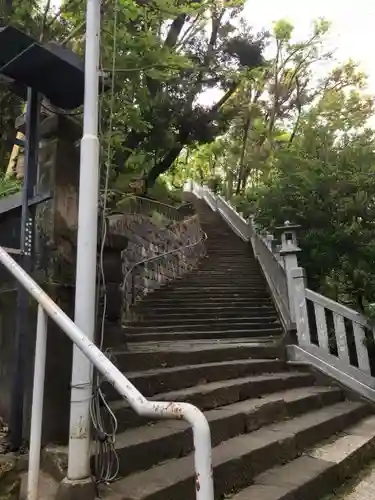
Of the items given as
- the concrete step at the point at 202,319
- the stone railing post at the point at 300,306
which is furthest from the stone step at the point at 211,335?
the stone railing post at the point at 300,306

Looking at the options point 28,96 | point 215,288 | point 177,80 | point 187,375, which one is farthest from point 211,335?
point 177,80

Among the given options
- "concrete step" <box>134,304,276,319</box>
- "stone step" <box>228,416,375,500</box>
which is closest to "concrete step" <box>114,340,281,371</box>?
"stone step" <box>228,416,375,500</box>

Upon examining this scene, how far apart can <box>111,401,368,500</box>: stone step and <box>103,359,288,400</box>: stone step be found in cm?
66

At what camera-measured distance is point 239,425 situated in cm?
371

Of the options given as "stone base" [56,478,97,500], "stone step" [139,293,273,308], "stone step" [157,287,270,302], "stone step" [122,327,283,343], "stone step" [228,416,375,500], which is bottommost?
"stone step" [228,416,375,500]

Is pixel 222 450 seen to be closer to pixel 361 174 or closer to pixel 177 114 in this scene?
pixel 361 174

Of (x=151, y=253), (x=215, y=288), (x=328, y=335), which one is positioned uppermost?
(x=151, y=253)

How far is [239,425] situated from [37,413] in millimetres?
1927

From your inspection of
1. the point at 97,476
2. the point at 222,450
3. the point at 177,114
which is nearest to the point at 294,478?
the point at 222,450

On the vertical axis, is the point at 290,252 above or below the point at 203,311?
above

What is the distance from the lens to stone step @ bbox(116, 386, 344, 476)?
280cm

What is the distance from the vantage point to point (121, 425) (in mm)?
3053

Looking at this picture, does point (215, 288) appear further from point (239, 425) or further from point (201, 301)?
point (239, 425)

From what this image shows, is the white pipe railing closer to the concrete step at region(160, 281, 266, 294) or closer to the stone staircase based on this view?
the stone staircase
